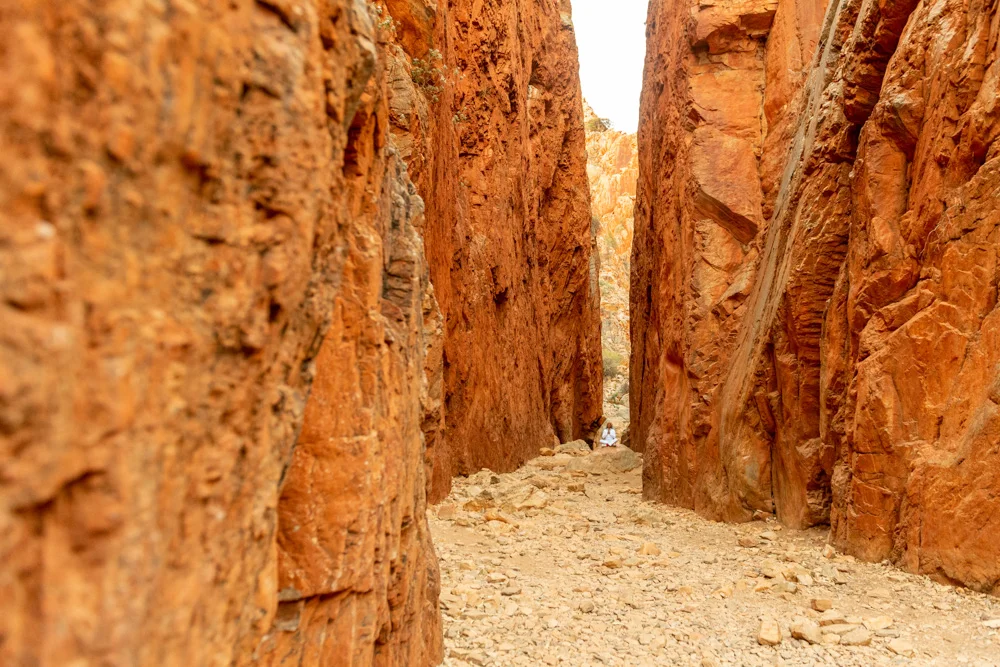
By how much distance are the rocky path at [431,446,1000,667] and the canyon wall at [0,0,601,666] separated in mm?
2100

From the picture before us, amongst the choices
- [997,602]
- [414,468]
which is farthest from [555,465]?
[414,468]

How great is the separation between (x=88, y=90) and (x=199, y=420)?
Result: 2.32ft

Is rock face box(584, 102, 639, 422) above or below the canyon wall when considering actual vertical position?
above

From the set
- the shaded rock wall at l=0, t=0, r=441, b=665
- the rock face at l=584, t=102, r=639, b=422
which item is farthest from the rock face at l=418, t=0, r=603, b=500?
the rock face at l=584, t=102, r=639, b=422

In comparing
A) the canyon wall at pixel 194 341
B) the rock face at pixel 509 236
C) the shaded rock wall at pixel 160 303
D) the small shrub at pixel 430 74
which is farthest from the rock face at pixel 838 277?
the shaded rock wall at pixel 160 303

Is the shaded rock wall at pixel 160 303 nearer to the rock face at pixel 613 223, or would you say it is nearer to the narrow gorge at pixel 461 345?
the narrow gorge at pixel 461 345

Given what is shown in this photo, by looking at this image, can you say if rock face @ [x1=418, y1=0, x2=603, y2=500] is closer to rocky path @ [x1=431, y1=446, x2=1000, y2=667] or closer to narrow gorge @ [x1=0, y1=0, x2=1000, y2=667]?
narrow gorge @ [x1=0, y1=0, x2=1000, y2=667]

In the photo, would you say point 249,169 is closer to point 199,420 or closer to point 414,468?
point 199,420

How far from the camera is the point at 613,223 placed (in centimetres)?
5034

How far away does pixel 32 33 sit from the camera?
1.26 meters

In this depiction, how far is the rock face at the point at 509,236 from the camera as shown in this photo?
1195 cm

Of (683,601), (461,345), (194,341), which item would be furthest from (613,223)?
(194,341)

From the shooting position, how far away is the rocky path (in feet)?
16.3

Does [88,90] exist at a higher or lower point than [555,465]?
higher
